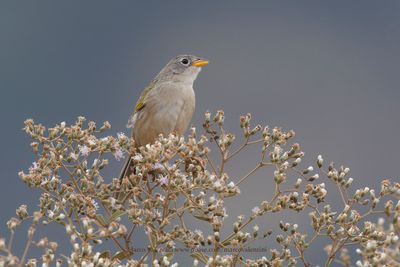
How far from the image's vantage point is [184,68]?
10258mm

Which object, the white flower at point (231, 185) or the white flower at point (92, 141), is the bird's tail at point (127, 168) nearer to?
the white flower at point (92, 141)

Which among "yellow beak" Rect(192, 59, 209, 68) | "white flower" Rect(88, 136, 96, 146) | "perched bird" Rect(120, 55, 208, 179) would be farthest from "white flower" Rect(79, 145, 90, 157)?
"yellow beak" Rect(192, 59, 209, 68)

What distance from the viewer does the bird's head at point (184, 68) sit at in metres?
10.2

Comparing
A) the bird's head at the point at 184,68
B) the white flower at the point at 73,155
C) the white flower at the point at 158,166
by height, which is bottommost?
the white flower at the point at 158,166

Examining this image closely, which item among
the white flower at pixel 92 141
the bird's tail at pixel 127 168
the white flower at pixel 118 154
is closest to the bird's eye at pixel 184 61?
the bird's tail at pixel 127 168

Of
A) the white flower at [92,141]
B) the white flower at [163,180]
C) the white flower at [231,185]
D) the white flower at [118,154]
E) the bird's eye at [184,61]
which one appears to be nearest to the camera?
the white flower at [231,185]

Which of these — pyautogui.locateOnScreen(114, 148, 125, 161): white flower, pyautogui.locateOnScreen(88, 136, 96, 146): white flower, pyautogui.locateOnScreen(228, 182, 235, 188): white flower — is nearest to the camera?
pyautogui.locateOnScreen(228, 182, 235, 188): white flower

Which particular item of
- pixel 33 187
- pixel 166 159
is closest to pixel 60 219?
pixel 33 187

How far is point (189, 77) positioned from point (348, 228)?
5128mm

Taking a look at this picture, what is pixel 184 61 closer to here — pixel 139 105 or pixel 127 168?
pixel 139 105

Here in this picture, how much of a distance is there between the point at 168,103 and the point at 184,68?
867 mm

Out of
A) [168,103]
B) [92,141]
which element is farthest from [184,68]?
[92,141]

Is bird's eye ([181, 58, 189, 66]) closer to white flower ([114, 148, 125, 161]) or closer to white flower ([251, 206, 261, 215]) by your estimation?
white flower ([114, 148, 125, 161])

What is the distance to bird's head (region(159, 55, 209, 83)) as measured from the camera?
1021 cm
